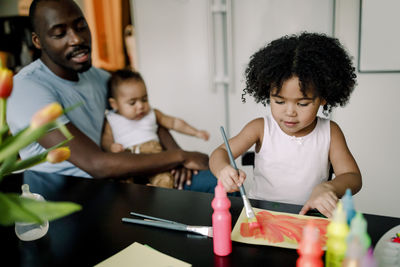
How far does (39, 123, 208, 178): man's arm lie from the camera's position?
4.31ft

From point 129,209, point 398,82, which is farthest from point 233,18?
point 129,209

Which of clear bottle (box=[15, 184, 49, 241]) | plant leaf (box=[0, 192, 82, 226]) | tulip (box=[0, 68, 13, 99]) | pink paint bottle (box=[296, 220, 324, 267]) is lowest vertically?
clear bottle (box=[15, 184, 49, 241])

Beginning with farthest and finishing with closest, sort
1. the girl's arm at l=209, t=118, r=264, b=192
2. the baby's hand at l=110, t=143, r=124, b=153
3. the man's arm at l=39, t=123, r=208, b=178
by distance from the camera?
the baby's hand at l=110, t=143, r=124, b=153, the man's arm at l=39, t=123, r=208, b=178, the girl's arm at l=209, t=118, r=264, b=192

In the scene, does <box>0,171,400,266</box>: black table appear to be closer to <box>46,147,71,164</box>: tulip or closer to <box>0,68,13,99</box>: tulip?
<box>46,147,71,164</box>: tulip

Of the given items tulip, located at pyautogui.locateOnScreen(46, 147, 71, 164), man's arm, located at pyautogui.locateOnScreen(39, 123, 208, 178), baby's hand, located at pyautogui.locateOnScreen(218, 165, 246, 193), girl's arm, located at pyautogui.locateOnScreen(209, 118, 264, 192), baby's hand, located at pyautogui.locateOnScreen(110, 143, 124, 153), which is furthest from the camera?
baby's hand, located at pyautogui.locateOnScreen(110, 143, 124, 153)

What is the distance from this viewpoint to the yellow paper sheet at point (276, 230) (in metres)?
0.73

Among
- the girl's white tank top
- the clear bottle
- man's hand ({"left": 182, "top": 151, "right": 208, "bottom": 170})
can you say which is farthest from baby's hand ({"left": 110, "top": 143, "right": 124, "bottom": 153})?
the clear bottle

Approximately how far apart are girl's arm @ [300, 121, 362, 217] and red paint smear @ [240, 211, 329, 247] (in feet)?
0.14

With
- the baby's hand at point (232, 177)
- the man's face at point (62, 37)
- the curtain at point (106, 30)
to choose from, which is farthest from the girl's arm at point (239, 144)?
the curtain at point (106, 30)

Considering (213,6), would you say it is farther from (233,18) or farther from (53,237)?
(53,237)

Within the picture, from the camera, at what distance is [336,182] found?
987mm

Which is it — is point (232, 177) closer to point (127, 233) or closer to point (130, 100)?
point (127, 233)

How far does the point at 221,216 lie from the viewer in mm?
663

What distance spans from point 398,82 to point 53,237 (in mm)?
2111
